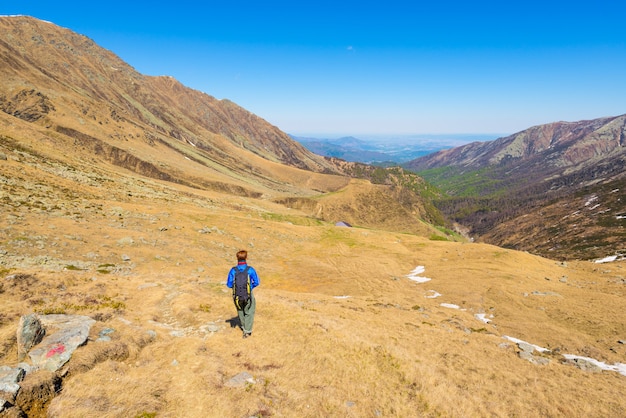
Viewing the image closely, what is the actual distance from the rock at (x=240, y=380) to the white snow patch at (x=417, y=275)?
33316mm

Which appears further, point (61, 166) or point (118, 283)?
point (61, 166)

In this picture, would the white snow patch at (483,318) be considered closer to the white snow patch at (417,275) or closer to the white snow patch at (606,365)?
the white snow patch at (606,365)

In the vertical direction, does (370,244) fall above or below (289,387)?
below

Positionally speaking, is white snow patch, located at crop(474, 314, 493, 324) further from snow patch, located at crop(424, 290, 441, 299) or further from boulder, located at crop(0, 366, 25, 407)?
boulder, located at crop(0, 366, 25, 407)

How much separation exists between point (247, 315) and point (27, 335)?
26.6ft

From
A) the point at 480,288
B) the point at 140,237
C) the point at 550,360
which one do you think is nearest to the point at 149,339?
the point at 550,360

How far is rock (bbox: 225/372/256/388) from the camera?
11.4 meters

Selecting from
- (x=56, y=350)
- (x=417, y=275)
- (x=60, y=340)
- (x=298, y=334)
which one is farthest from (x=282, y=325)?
(x=417, y=275)

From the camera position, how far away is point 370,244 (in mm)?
63562

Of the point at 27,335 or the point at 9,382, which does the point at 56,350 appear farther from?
the point at 9,382

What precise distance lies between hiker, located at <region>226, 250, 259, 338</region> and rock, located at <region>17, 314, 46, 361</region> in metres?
6.74

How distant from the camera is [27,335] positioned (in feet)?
35.1

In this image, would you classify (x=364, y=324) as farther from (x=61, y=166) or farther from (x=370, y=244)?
(x=61, y=166)

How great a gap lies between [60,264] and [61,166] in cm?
3977
